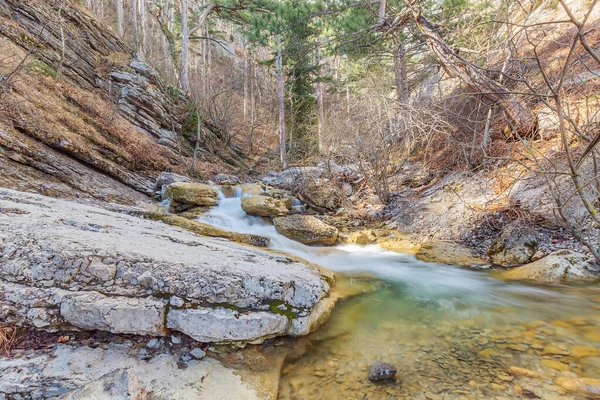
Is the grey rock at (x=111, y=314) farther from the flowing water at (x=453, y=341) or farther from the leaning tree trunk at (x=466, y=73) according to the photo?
the leaning tree trunk at (x=466, y=73)

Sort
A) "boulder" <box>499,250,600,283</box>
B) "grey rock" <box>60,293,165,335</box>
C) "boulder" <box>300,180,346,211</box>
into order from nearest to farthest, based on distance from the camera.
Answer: "grey rock" <box>60,293,165,335</box>
"boulder" <box>499,250,600,283</box>
"boulder" <box>300,180,346,211</box>

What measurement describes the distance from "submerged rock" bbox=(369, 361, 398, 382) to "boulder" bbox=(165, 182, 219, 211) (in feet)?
19.2

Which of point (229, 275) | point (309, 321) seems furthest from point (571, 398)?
point (229, 275)

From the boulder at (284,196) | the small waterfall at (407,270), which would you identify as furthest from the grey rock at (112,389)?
the boulder at (284,196)

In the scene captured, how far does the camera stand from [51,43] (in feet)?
29.0

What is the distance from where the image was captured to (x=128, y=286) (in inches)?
83.0

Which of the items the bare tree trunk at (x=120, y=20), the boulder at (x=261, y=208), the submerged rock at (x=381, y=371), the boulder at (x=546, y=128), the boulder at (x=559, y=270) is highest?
the bare tree trunk at (x=120, y=20)

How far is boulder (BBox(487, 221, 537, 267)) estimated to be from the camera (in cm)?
459

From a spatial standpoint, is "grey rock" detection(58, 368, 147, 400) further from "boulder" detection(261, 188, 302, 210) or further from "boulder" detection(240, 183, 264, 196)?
"boulder" detection(240, 183, 264, 196)

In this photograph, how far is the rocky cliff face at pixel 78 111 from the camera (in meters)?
5.39

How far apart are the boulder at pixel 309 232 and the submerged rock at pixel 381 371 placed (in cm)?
385

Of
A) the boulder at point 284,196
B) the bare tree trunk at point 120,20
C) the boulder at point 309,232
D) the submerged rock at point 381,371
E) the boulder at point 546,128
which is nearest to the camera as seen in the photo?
the submerged rock at point 381,371

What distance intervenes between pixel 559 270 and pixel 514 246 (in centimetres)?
76

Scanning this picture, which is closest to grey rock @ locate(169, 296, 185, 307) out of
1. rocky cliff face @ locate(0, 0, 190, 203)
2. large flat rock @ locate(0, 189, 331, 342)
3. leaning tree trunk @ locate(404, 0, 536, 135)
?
large flat rock @ locate(0, 189, 331, 342)
